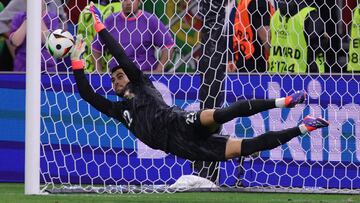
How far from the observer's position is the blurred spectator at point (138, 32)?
12.1 m

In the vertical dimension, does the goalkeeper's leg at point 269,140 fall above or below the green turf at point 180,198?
above

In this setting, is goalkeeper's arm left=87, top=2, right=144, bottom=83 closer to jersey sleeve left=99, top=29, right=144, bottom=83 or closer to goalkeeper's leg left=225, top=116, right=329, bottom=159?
jersey sleeve left=99, top=29, right=144, bottom=83

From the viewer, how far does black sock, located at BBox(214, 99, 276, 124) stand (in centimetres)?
945

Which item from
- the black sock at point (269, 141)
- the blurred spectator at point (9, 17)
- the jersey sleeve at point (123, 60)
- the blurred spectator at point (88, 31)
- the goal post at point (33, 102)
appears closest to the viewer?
the black sock at point (269, 141)

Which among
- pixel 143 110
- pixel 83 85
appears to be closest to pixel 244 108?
pixel 143 110

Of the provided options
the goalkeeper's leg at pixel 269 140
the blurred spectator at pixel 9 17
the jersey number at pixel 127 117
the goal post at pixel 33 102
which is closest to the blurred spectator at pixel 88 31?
the blurred spectator at pixel 9 17

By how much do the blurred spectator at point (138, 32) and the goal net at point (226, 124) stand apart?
0.17 m

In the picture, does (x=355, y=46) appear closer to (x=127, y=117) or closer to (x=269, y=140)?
(x=269, y=140)

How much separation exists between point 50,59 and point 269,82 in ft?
7.52

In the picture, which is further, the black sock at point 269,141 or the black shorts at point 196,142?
the black shorts at point 196,142

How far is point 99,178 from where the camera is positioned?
12.0 metres

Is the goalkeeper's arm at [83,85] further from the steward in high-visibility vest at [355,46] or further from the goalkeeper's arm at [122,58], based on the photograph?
the steward in high-visibility vest at [355,46]

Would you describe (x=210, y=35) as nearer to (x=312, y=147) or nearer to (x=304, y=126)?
(x=312, y=147)

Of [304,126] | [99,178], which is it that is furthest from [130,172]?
[304,126]
